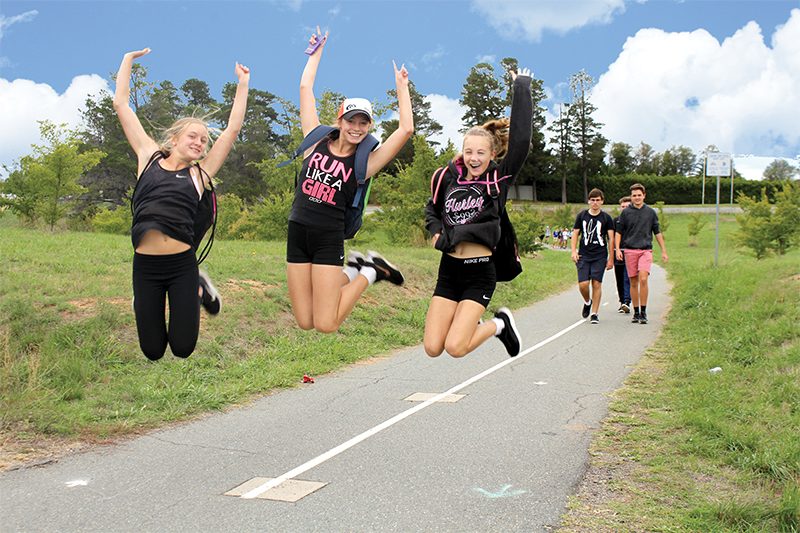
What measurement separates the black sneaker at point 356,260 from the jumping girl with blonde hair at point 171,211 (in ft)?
4.45

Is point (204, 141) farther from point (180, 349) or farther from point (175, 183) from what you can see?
point (180, 349)

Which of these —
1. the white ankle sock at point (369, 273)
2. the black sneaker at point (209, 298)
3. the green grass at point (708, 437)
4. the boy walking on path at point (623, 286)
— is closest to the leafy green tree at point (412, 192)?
the white ankle sock at point (369, 273)

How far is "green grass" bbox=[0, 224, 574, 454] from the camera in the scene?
377 inches

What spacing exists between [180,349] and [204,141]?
1.53 m

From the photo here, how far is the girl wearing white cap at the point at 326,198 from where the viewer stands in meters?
5.33

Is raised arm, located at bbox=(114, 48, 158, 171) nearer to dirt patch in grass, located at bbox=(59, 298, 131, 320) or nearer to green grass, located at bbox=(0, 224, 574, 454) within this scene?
green grass, located at bbox=(0, 224, 574, 454)

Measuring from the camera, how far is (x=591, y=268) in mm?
15812

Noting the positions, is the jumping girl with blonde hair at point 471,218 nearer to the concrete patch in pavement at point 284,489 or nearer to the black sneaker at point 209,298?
the black sneaker at point 209,298

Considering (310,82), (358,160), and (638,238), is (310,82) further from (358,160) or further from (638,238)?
(638,238)

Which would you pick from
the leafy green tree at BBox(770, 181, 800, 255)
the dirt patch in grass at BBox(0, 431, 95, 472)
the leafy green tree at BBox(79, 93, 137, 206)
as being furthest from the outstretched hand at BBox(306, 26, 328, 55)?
the leafy green tree at BBox(770, 181, 800, 255)

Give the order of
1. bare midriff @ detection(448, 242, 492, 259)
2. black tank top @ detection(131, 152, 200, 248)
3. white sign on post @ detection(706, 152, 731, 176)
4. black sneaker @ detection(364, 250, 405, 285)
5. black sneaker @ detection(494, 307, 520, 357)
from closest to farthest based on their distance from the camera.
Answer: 1. black tank top @ detection(131, 152, 200, 248)
2. bare midriff @ detection(448, 242, 492, 259)
3. black sneaker @ detection(364, 250, 405, 285)
4. black sneaker @ detection(494, 307, 520, 357)
5. white sign on post @ detection(706, 152, 731, 176)

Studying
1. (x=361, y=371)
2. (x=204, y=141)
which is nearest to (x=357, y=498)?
(x=204, y=141)

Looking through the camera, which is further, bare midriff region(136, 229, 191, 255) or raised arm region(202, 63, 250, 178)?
raised arm region(202, 63, 250, 178)

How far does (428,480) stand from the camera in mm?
7742
